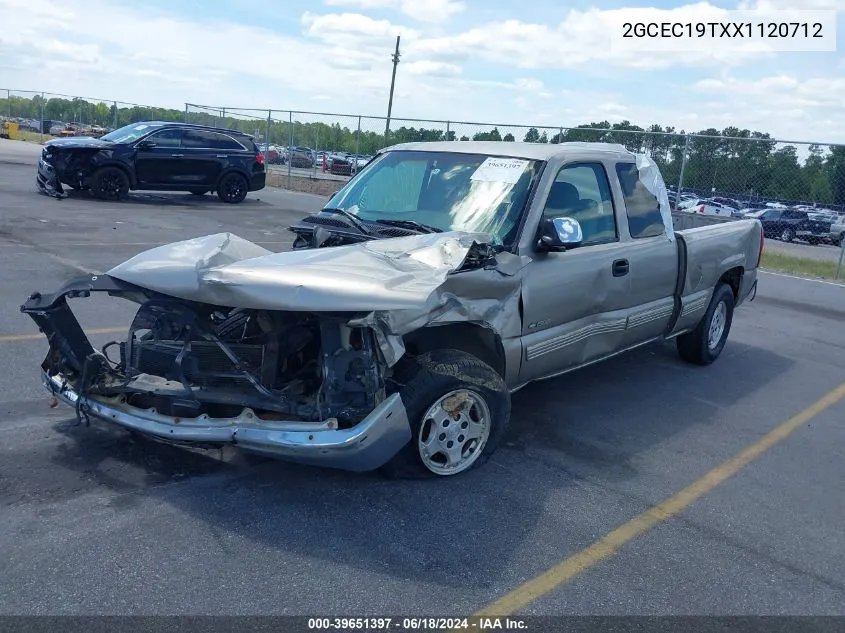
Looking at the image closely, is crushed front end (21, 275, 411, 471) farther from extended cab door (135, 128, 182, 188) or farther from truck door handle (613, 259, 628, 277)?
extended cab door (135, 128, 182, 188)

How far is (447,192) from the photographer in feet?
17.4

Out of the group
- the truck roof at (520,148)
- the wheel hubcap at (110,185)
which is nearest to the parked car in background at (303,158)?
the wheel hubcap at (110,185)

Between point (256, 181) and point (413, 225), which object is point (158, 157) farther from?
point (413, 225)

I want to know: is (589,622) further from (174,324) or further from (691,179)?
(691,179)

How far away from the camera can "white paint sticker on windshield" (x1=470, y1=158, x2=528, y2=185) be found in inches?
204

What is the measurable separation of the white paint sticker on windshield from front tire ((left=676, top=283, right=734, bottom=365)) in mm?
2697

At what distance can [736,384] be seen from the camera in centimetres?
679

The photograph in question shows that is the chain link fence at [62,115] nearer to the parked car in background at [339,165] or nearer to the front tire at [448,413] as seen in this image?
the parked car in background at [339,165]

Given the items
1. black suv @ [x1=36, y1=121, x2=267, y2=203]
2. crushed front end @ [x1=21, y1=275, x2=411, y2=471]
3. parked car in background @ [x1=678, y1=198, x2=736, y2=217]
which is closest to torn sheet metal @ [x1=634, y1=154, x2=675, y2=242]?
crushed front end @ [x1=21, y1=275, x2=411, y2=471]

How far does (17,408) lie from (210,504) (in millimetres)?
1801

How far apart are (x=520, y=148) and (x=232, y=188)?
49.0ft

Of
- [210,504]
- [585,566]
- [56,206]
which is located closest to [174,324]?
[210,504]

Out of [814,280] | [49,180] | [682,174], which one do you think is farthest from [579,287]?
[49,180]

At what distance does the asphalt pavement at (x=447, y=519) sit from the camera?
328cm
